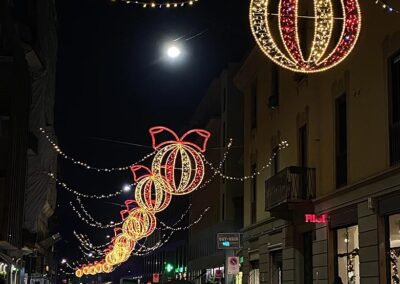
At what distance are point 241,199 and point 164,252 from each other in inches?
1768

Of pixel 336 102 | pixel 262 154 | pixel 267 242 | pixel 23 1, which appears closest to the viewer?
pixel 336 102

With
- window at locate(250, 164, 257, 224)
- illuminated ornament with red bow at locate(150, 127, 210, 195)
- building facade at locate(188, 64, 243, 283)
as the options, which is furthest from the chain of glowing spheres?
building facade at locate(188, 64, 243, 283)

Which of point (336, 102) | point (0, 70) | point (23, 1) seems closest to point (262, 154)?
point (336, 102)

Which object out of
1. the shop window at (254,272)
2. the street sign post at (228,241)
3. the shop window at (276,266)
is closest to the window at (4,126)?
the street sign post at (228,241)

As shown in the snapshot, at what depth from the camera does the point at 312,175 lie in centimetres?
2395

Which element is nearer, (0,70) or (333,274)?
(333,274)

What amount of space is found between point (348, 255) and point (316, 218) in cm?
250

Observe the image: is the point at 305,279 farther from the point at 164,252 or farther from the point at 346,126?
the point at 164,252

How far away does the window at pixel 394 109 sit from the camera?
1712 cm

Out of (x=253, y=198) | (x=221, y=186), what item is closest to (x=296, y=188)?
(x=253, y=198)

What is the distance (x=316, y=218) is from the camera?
2286 centimetres

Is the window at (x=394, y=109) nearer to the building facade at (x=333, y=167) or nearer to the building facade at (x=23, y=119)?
the building facade at (x=333, y=167)

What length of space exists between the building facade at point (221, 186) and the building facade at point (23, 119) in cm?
1112

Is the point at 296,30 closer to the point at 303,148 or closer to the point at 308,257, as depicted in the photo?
the point at 303,148
